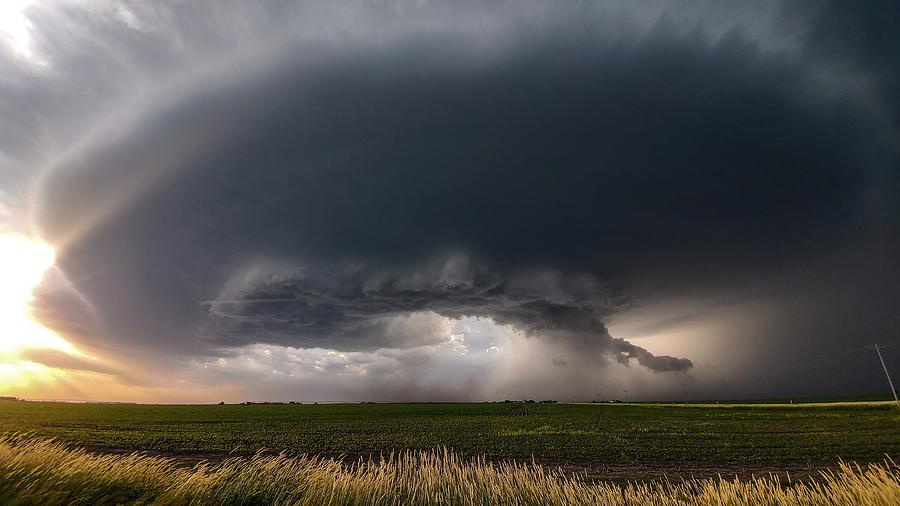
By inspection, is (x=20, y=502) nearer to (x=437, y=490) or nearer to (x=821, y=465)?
(x=437, y=490)

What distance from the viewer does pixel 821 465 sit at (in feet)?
88.4

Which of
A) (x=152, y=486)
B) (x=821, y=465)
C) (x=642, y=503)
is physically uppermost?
(x=152, y=486)

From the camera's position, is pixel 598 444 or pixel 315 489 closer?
pixel 315 489

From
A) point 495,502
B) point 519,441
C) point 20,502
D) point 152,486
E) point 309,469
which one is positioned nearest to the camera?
point 20,502

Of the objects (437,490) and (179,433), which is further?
(179,433)

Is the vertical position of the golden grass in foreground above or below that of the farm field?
above

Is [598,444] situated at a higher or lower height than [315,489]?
lower

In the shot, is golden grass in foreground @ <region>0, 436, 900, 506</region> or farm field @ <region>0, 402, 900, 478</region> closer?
golden grass in foreground @ <region>0, 436, 900, 506</region>

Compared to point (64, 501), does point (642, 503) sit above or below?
below

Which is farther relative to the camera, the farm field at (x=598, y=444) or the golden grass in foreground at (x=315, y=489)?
the farm field at (x=598, y=444)

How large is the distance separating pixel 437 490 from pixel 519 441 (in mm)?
35311

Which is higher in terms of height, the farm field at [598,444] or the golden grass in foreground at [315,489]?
the golden grass in foreground at [315,489]

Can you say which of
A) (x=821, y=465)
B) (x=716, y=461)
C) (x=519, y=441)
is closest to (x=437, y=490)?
(x=716, y=461)

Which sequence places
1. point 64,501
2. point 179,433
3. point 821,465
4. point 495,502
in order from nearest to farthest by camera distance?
1. point 64,501
2. point 495,502
3. point 821,465
4. point 179,433
